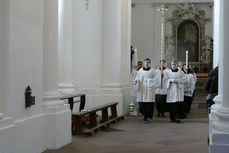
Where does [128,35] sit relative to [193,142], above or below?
above

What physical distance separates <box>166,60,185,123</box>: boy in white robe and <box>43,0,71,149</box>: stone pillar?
5037 millimetres

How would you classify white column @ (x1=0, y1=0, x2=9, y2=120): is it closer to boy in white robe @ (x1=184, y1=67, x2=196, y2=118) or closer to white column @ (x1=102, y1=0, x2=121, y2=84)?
white column @ (x1=102, y1=0, x2=121, y2=84)

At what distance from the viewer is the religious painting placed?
2417 centimetres

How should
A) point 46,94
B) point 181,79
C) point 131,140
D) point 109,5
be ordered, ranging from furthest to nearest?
point 109,5
point 181,79
point 131,140
point 46,94

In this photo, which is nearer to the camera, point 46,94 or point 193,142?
point 46,94

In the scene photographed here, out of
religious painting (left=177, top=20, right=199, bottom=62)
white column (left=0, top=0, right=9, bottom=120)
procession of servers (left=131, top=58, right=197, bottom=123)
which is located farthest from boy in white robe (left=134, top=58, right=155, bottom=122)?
religious painting (left=177, top=20, right=199, bottom=62)

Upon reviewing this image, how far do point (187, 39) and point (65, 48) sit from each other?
1461 cm

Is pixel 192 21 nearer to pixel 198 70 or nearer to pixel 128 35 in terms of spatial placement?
pixel 198 70

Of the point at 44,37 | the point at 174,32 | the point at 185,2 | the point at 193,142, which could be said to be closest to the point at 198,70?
the point at 174,32

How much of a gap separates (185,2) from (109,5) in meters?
12.4

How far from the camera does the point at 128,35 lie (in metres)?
14.5

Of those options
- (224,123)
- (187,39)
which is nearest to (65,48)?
(224,123)

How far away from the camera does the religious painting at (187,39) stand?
79.3 ft

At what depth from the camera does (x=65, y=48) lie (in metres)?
11.7
